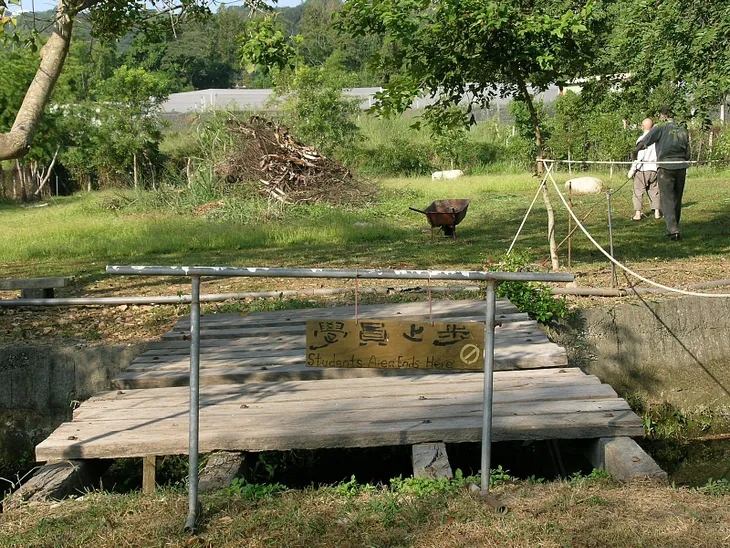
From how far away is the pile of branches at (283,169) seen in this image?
1942cm

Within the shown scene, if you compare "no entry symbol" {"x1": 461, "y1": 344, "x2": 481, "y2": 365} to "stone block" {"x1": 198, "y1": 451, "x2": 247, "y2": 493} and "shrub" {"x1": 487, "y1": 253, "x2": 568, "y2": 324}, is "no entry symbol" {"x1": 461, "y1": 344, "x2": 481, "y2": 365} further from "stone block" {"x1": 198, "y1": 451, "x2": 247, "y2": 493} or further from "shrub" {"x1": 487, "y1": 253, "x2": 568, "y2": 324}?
"shrub" {"x1": 487, "y1": 253, "x2": 568, "y2": 324}

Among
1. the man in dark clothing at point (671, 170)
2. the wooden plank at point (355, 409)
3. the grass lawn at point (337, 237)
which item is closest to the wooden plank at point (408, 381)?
the wooden plank at point (355, 409)

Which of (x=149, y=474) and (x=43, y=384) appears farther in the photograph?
(x=43, y=384)

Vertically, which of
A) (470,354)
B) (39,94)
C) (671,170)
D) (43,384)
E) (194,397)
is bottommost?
(43,384)

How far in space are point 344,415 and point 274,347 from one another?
1.92 metres

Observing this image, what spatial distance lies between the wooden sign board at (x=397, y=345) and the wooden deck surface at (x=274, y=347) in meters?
2.20

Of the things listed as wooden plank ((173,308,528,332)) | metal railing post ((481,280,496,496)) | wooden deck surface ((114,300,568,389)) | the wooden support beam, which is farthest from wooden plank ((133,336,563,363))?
metal railing post ((481,280,496,496))

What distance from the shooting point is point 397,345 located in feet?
13.5

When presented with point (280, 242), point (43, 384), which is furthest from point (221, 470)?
point (280, 242)

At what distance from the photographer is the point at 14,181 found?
28.5 metres

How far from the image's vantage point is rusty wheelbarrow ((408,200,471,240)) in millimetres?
13891

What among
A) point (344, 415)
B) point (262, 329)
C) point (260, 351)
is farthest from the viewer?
point (262, 329)

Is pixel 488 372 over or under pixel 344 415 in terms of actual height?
over

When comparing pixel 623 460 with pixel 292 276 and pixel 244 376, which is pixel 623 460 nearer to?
pixel 292 276
